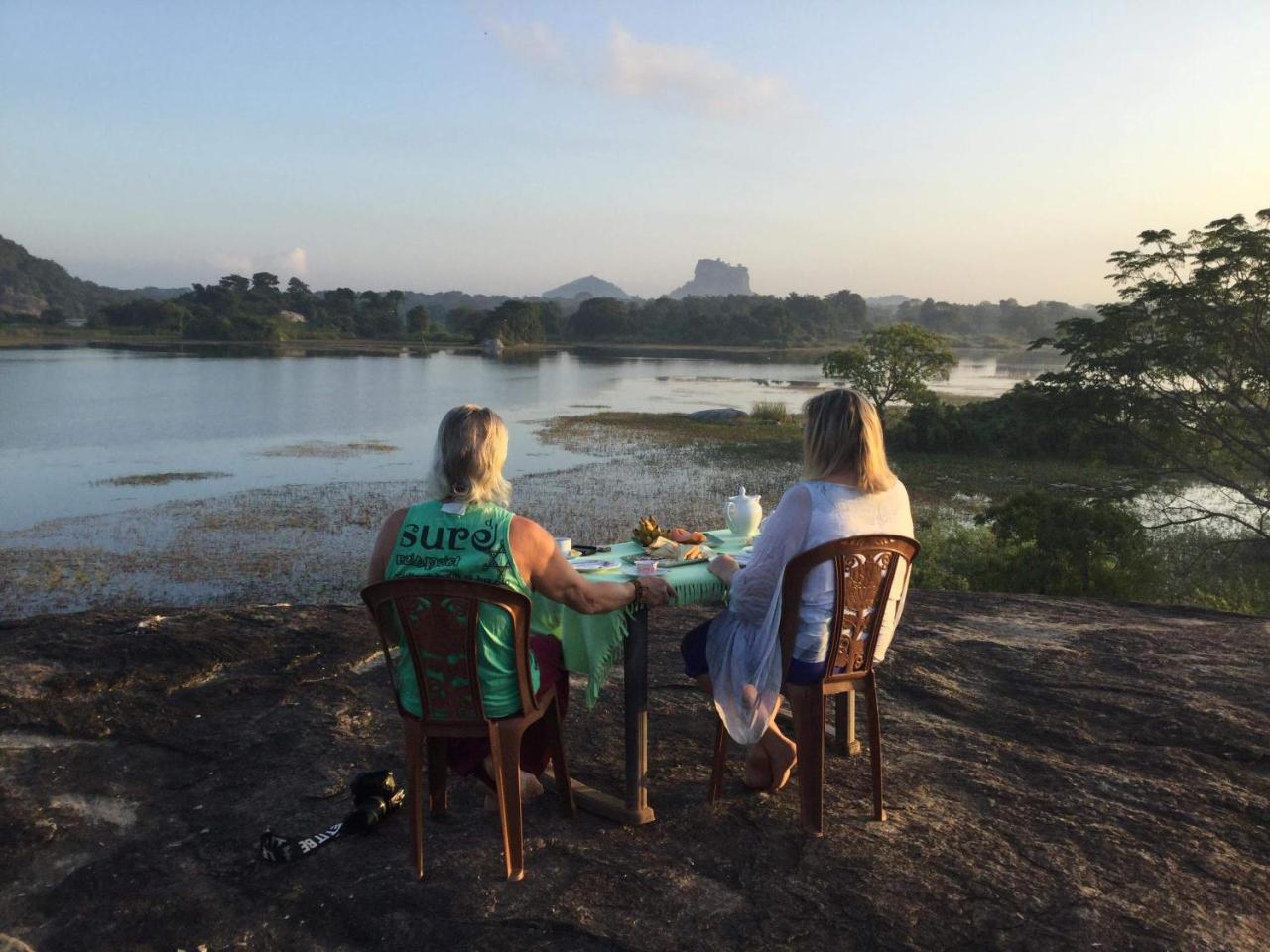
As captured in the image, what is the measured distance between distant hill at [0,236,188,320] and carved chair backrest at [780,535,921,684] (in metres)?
110

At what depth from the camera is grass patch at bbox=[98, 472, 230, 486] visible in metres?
15.5

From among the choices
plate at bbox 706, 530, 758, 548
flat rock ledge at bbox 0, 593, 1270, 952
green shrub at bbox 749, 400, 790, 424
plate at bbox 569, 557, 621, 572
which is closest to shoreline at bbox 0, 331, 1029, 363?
green shrub at bbox 749, 400, 790, 424

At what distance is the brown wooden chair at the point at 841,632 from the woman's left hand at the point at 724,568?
0.24m

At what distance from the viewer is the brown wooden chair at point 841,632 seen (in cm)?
259

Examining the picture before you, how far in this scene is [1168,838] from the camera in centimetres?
279

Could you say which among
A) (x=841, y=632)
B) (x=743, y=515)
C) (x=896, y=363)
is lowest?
(x=841, y=632)

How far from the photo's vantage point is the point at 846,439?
2.60m

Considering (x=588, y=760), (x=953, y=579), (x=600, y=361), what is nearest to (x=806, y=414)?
(x=588, y=760)

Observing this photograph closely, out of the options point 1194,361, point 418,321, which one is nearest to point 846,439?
point 1194,361

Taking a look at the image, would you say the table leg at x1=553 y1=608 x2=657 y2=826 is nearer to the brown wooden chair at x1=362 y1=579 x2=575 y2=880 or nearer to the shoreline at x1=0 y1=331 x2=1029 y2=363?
the brown wooden chair at x1=362 y1=579 x2=575 y2=880

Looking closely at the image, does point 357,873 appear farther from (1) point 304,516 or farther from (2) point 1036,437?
(2) point 1036,437

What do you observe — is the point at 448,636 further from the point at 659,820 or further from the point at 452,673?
the point at 659,820

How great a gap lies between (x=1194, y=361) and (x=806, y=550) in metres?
9.96

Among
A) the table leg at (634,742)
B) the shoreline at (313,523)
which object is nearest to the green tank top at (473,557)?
the table leg at (634,742)
